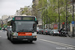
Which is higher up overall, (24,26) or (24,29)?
(24,26)

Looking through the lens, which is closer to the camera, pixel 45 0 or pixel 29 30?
pixel 29 30

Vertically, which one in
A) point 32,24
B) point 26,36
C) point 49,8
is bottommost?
point 26,36

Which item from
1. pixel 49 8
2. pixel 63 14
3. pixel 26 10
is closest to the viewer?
pixel 63 14

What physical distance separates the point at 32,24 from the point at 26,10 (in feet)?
238

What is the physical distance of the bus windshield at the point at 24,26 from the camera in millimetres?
18000

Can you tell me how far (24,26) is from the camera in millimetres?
18094

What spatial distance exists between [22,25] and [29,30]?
0.82 metres

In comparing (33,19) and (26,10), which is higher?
(26,10)

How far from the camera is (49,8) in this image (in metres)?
60.6

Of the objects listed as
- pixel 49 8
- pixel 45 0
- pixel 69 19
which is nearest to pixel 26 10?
pixel 45 0

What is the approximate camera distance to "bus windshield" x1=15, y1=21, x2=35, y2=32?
1800cm

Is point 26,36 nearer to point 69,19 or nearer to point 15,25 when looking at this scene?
point 15,25

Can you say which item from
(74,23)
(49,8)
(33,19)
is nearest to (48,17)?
(49,8)

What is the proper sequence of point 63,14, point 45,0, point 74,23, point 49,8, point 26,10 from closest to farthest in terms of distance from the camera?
point 74,23 → point 63,14 → point 49,8 → point 45,0 → point 26,10
